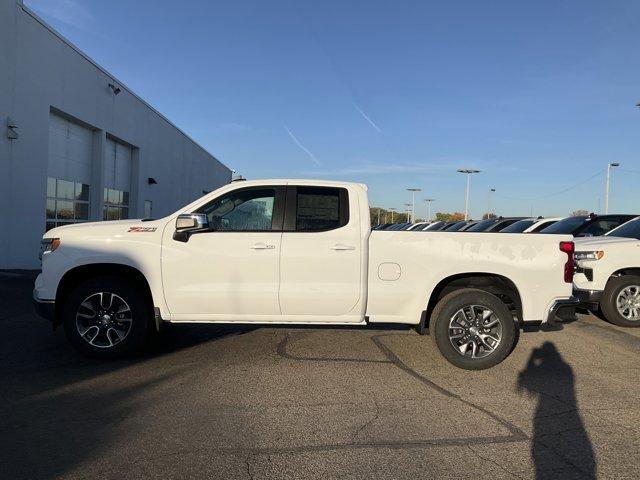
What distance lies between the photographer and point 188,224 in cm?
542

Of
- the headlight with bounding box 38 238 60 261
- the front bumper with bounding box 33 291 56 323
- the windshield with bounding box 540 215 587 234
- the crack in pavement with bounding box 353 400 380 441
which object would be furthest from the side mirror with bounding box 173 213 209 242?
the windshield with bounding box 540 215 587 234

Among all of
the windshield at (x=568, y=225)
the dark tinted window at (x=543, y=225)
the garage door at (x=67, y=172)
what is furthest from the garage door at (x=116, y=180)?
the windshield at (x=568, y=225)

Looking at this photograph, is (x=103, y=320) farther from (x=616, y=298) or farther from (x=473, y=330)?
(x=616, y=298)

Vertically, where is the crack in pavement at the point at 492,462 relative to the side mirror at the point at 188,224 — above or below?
below

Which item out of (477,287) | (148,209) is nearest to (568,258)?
(477,287)

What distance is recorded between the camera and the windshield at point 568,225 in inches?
441

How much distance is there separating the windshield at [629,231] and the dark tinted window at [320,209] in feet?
18.9

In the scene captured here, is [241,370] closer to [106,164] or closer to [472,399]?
[472,399]

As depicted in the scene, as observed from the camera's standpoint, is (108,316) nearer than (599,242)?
Yes

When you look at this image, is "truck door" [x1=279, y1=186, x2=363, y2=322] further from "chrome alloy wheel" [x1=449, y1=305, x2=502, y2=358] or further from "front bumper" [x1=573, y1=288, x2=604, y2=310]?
"front bumper" [x1=573, y1=288, x2=604, y2=310]

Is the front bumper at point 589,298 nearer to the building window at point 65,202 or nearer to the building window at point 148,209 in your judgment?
the building window at point 65,202

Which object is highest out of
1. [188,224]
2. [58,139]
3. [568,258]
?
[58,139]

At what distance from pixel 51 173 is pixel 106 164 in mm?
4569

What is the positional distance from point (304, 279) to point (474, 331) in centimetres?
195
